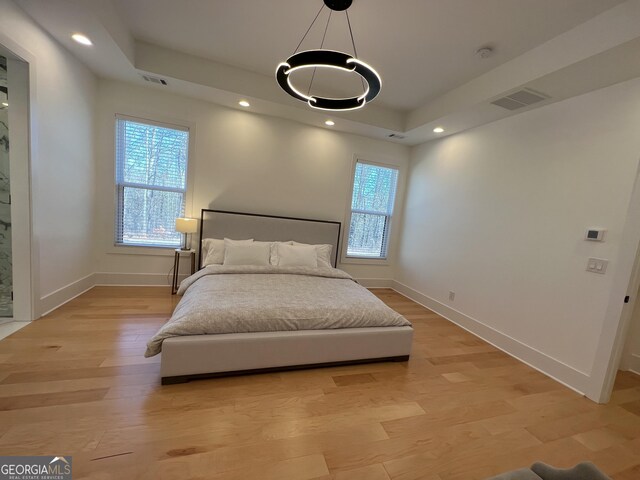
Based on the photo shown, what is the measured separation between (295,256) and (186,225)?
151cm

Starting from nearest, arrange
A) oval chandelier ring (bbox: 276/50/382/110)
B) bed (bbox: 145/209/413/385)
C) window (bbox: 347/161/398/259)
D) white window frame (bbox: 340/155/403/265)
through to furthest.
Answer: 1. oval chandelier ring (bbox: 276/50/382/110)
2. bed (bbox: 145/209/413/385)
3. white window frame (bbox: 340/155/403/265)
4. window (bbox: 347/161/398/259)

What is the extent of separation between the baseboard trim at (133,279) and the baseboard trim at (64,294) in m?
0.10

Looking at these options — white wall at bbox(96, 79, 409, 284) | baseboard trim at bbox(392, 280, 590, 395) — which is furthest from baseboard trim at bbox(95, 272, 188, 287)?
baseboard trim at bbox(392, 280, 590, 395)

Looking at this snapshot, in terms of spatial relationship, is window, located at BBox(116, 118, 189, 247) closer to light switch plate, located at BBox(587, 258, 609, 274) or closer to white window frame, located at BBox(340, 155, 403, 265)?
white window frame, located at BBox(340, 155, 403, 265)

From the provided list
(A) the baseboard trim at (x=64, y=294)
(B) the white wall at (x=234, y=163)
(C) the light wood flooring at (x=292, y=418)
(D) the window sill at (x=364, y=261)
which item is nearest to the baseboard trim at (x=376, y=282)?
(D) the window sill at (x=364, y=261)

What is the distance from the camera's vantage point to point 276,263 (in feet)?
11.2

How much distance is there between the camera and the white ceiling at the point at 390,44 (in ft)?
6.29

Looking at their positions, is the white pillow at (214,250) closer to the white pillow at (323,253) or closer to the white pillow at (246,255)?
the white pillow at (246,255)

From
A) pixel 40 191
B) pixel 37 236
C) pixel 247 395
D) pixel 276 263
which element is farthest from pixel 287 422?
pixel 40 191

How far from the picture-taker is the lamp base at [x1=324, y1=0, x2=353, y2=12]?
1925mm

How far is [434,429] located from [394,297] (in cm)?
279

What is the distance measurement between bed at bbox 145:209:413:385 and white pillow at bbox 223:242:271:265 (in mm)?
248

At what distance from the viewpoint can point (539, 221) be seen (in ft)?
8.68

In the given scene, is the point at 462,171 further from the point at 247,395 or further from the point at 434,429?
the point at 247,395
